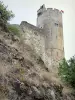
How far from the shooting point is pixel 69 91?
1170 cm

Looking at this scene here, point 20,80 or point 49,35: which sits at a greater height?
point 49,35

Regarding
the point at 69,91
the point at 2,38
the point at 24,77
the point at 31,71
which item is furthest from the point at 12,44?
the point at 69,91

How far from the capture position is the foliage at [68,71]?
13.0 metres

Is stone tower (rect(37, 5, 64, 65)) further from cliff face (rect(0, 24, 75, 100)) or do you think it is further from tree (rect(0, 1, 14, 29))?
cliff face (rect(0, 24, 75, 100))

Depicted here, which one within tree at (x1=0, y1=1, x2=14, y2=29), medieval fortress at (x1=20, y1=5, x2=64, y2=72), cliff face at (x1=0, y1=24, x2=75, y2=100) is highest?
medieval fortress at (x1=20, y1=5, x2=64, y2=72)

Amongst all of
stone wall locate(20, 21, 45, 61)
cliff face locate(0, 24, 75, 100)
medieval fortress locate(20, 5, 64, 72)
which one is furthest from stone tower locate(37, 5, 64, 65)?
cliff face locate(0, 24, 75, 100)

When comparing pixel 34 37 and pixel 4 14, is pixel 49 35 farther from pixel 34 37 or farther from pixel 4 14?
pixel 4 14

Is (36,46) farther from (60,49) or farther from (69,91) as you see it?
(69,91)

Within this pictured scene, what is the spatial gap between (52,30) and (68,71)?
48.4 feet

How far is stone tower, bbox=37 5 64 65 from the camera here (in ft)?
88.4

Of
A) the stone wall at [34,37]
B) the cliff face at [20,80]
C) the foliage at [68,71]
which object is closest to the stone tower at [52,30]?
the stone wall at [34,37]

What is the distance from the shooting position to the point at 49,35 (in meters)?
27.3

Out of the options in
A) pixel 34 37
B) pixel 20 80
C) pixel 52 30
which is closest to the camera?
pixel 20 80

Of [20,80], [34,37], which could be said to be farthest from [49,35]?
[20,80]
